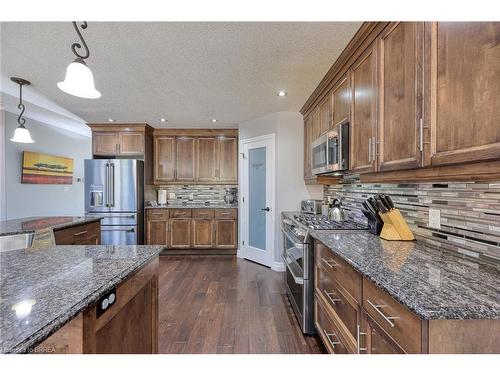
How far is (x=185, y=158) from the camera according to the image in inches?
188

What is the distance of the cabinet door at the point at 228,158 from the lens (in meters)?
4.74

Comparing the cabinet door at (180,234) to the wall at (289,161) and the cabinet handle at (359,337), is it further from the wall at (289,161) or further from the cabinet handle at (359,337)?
the cabinet handle at (359,337)

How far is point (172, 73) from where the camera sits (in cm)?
248

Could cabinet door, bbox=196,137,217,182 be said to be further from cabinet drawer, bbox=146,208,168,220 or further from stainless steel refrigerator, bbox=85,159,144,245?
stainless steel refrigerator, bbox=85,159,144,245

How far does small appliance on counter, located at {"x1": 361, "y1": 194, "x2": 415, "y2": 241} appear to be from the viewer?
1621mm

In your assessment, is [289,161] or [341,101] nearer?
[341,101]

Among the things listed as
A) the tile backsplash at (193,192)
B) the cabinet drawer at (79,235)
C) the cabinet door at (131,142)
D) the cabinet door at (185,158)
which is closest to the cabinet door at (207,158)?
the cabinet door at (185,158)

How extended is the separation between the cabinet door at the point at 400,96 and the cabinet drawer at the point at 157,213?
380 cm

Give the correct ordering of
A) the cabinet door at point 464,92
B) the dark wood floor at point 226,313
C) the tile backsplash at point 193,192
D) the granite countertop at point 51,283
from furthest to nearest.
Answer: the tile backsplash at point 193,192 < the dark wood floor at point 226,313 < the cabinet door at point 464,92 < the granite countertop at point 51,283

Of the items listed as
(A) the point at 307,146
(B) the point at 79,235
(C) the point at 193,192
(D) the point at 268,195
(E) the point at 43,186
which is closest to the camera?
(B) the point at 79,235

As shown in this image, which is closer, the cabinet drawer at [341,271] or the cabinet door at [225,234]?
the cabinet drawer at [341,271]

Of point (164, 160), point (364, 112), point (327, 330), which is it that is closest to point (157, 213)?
point (164, 160)

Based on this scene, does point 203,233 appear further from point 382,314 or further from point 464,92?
point 464,92

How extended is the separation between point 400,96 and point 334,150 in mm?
903
